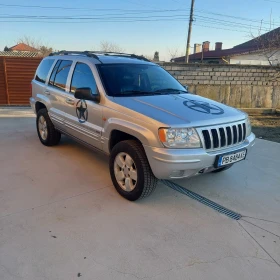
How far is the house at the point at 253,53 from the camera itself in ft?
42.0

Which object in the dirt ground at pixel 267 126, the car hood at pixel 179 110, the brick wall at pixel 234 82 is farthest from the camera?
the brick wall at pixel 234 82

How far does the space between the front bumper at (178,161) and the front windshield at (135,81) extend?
44.1 inches

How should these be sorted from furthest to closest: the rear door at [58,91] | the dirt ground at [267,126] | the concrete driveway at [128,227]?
the dirt ground at [267,126] → the rear door at [58,91] → the concrete driveway at [128,227]

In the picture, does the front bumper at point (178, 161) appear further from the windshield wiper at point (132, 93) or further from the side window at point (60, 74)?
the side window at point (60, 74)

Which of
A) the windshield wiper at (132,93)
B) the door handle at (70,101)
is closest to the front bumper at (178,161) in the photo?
the windshield wiper at (132,93)

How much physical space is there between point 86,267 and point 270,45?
512 inches

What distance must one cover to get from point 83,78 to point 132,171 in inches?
69.1

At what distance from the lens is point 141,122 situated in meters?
3.07

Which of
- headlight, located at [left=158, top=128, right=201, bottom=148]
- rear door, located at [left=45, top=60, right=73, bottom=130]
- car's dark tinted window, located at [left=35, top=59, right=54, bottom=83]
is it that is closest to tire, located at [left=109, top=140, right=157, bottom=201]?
headlight, located at [left=158, top=128, right=201, bottom=148]

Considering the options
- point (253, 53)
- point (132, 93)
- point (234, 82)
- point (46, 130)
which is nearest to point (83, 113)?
point (132, 93)

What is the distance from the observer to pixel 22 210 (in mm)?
3104

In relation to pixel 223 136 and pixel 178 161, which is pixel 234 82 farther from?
pixel 178 161

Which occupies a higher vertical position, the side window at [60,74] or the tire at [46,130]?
the side window at [60,74]

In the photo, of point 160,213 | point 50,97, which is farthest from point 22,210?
point 50,97
